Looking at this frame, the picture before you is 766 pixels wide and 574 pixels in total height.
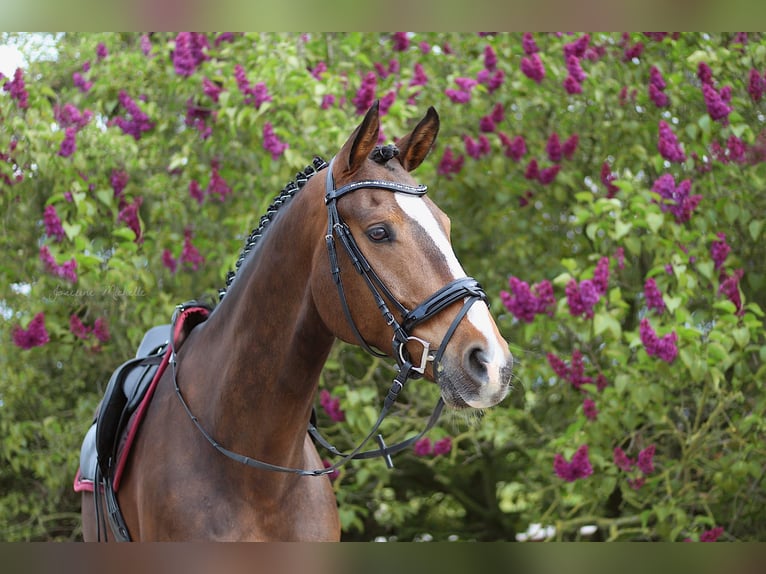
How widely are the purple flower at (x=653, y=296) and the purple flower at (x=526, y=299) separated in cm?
40

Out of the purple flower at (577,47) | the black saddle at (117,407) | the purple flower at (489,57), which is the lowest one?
the black saddle at (117,407)

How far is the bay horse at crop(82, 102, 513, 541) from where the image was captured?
1633 mm

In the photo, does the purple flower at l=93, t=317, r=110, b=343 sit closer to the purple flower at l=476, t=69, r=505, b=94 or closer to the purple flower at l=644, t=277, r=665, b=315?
the purple flower at l=476, t=69, r=505, b=94

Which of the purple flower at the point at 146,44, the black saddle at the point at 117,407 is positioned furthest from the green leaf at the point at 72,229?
the black saddle at the point at 117,407

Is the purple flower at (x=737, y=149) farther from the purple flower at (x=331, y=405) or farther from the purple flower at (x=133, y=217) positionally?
the purple flower at (x=133, y=217)

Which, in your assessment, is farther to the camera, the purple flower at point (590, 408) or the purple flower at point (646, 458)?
the purple flower at point (590, 408)

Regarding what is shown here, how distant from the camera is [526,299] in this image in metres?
3.51

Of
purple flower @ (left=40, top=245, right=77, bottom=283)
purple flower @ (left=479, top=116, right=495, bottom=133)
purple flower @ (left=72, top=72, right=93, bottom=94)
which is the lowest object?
purple flower @ (left=40, top=245, right=77, bottom=283)

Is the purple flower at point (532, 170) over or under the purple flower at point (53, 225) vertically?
under

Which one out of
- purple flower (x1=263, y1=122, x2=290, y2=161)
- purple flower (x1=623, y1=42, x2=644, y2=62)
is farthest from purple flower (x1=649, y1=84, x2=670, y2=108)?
purple flower (x1=263, y1=122, x2=290, y2=161)

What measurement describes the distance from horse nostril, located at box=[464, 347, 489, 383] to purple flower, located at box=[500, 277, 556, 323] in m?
1.95

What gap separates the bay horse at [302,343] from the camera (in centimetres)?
163

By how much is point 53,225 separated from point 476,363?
3053 millimetres

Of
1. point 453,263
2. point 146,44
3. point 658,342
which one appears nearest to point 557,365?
point 658,342
